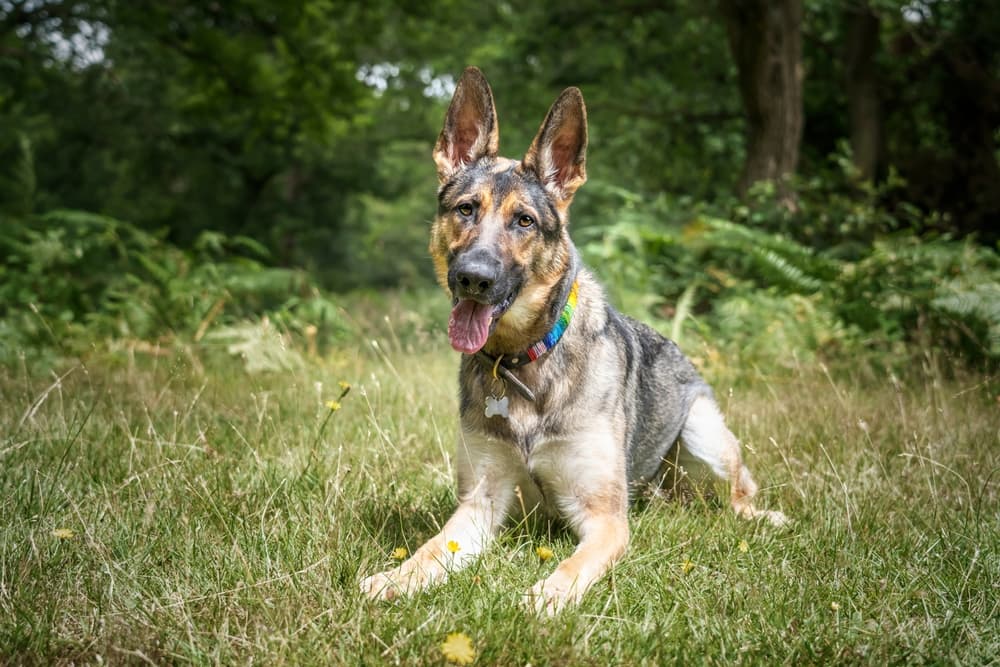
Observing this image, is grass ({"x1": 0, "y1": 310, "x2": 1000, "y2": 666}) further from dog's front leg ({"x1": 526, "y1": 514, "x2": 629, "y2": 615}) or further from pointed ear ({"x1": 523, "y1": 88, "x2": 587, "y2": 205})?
pointed ear ({"x1": 523, "y1": 88, "x2": 587, "y2": 205})

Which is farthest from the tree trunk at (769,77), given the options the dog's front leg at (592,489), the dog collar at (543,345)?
the dog's front leg at (592,489)

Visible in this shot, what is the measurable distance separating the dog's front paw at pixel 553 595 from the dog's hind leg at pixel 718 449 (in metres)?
1.26

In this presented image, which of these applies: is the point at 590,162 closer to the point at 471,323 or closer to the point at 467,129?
the point at 467,129

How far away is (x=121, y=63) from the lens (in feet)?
38.1

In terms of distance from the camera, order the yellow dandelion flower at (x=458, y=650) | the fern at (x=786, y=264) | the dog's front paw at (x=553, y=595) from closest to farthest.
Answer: the yellow dandelion flower at (x=458, y=650)
the dog's front paw at (x=553, y=595)
the fern at (x=786, y=264)

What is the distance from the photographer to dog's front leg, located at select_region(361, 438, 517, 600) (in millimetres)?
3189

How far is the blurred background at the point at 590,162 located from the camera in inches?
313

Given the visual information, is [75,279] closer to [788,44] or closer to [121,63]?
[121,63]

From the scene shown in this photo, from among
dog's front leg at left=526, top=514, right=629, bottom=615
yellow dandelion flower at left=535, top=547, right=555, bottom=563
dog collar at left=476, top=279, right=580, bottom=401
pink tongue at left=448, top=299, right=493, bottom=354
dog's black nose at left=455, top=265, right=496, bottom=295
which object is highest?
dog's black nose at left=455, top=265, right=496, bottom=295

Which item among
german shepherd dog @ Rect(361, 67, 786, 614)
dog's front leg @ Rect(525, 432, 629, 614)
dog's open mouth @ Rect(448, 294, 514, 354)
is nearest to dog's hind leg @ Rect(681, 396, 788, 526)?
german shepherd dog @ Rect(361, 67, 786, 614)

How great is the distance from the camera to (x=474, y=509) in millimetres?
3498

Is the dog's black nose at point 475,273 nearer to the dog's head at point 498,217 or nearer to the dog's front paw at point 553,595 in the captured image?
the dog's head at point 498,217

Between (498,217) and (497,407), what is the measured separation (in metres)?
0.80

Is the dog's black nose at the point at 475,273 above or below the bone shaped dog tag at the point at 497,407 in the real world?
above
